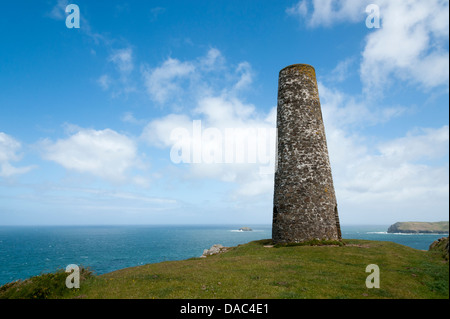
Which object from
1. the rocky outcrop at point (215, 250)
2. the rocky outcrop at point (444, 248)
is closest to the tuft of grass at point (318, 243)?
the rocky outcrop at point (444, 248)

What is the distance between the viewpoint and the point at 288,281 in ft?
41.6

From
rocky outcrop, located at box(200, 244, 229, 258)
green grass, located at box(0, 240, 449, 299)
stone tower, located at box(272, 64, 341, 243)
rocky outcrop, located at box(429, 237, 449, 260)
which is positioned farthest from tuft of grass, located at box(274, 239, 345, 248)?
rocky outcrop, located at box(200, 244, 229, 258)

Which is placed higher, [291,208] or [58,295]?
[291,208]

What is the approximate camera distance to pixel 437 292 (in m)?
10.8

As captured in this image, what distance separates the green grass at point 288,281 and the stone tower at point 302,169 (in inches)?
210

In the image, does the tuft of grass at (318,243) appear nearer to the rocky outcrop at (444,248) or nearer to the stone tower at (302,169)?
the stone tower at (302,169)

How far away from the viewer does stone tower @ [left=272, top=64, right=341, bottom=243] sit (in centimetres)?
2397

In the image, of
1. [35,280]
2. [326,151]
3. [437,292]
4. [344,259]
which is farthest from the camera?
[326,151]

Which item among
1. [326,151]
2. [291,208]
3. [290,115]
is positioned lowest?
[291,208]

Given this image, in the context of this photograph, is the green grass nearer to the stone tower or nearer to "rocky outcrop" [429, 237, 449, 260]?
"rocky outcrop" [429, 237, 449, 260]
